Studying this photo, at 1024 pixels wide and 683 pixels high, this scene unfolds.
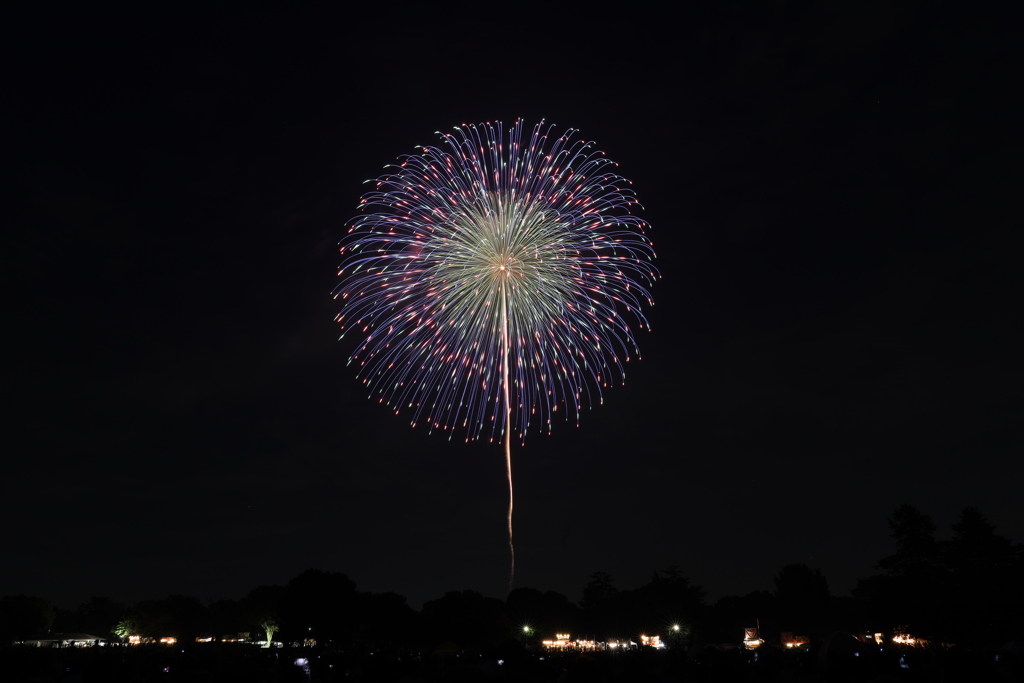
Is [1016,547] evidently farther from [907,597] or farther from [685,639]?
[685,639]

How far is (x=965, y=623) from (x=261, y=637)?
110 metres

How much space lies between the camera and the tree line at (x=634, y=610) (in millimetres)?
59719

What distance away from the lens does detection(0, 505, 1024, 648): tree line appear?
196ft

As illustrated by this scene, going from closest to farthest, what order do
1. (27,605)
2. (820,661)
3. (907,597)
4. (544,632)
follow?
(820,661) → (907,597) → (27,605) → (544,632)

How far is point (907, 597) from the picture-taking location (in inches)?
2434

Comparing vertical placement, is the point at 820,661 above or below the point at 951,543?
below

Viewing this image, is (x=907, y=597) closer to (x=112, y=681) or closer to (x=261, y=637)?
(x=112, y=681)

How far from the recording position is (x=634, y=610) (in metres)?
133

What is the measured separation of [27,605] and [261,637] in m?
36.3

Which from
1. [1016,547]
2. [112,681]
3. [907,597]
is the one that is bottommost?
[112,681]

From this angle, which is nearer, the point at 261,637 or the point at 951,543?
the point at 951,543

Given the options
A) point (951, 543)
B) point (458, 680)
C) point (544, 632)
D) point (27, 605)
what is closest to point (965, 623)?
point (951, 543)

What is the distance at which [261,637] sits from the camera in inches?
4958

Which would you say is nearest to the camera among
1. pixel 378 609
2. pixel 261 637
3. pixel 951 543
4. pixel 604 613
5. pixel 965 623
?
pixel 965 623
